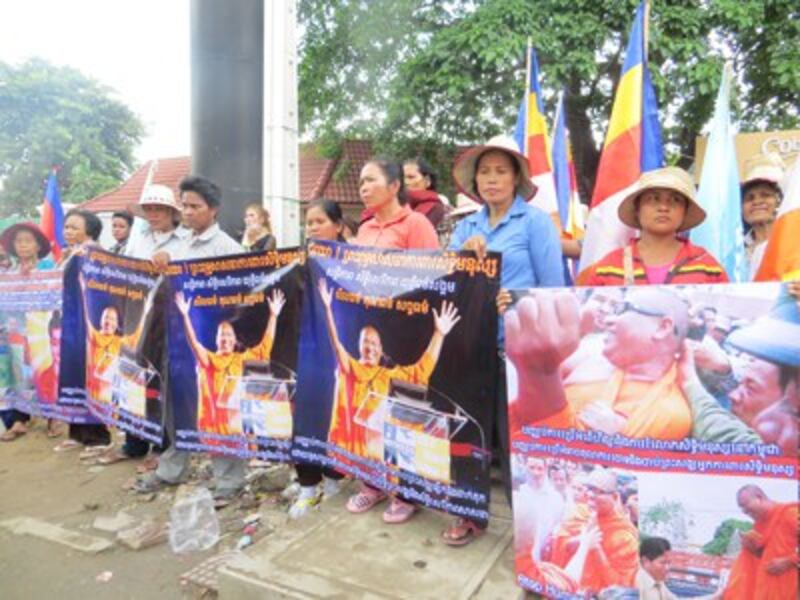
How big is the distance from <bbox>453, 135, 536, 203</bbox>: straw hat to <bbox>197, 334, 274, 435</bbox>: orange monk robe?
4.98ft

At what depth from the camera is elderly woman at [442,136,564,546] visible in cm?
276

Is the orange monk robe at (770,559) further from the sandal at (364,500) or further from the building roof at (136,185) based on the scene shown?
the building roof at (136,185)

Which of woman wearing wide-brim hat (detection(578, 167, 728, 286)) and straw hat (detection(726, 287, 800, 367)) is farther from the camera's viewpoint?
woman wearing wide-brim hat (detection(578, 167, 728, 286))

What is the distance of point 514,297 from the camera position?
2.51m

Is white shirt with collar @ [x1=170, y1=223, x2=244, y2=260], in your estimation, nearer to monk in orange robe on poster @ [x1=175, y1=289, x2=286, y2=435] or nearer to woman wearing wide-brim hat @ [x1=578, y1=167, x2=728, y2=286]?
monk in orange robe on poster @ [x1=175, y1=289, x2=286, y2=435]

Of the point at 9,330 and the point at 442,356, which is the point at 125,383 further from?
the point at 442,356

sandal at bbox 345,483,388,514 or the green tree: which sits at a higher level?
the green tree

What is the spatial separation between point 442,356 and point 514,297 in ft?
1.47

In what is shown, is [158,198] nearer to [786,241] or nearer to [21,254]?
[21,254]

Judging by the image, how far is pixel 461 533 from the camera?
2.77m

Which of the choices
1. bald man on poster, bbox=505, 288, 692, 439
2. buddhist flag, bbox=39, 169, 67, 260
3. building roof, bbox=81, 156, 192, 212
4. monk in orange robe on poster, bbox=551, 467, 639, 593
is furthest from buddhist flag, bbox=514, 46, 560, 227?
building roof, bbox=81, 156, 192, 212

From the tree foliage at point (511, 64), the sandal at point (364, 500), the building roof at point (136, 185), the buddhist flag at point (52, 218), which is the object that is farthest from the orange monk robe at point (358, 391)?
the building roof at point (136, 185)

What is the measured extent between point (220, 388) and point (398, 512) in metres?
1.40

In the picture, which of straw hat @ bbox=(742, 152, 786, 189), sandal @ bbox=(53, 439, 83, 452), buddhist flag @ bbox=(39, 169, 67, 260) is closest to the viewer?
straw hat @ bbox=(742, 152, 786, 189)
